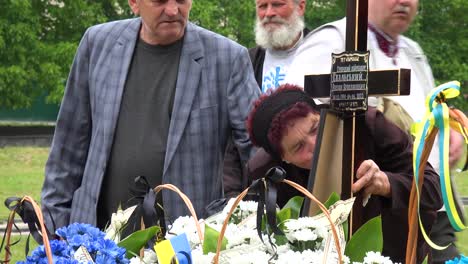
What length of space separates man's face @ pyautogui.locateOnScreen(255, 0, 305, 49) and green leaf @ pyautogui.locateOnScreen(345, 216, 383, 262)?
3.22 metres

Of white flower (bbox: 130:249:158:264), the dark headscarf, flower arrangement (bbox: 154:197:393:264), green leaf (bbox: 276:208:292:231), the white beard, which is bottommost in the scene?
white flower (bbox: 130:249:158:264)

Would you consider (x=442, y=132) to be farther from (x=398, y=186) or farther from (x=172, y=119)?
(x=172, y=119)

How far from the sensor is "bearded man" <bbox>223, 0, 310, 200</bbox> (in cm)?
599

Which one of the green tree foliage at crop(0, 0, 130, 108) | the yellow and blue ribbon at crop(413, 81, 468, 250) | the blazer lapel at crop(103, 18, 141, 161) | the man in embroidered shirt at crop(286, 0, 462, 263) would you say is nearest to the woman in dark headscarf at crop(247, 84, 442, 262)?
the man in embroidered shirt at crop(286, 0, 462, 263)

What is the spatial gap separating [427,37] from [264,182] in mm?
31535

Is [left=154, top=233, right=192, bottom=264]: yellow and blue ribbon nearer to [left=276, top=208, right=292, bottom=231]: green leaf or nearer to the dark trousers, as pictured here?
[left=276, top=208, right=292, bottom=231]: green leaf

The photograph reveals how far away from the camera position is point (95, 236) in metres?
2.83

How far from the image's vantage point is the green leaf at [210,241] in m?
2.89

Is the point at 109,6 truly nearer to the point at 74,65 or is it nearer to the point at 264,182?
the point at 74,65

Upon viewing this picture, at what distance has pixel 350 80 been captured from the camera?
3631 mm

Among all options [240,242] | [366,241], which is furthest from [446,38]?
[240,242]

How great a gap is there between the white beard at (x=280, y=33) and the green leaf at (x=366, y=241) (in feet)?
10.6

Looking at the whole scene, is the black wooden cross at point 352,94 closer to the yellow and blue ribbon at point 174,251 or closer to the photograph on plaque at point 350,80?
the photograph on plaque at point 350,80

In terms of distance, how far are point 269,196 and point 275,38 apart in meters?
3.41
